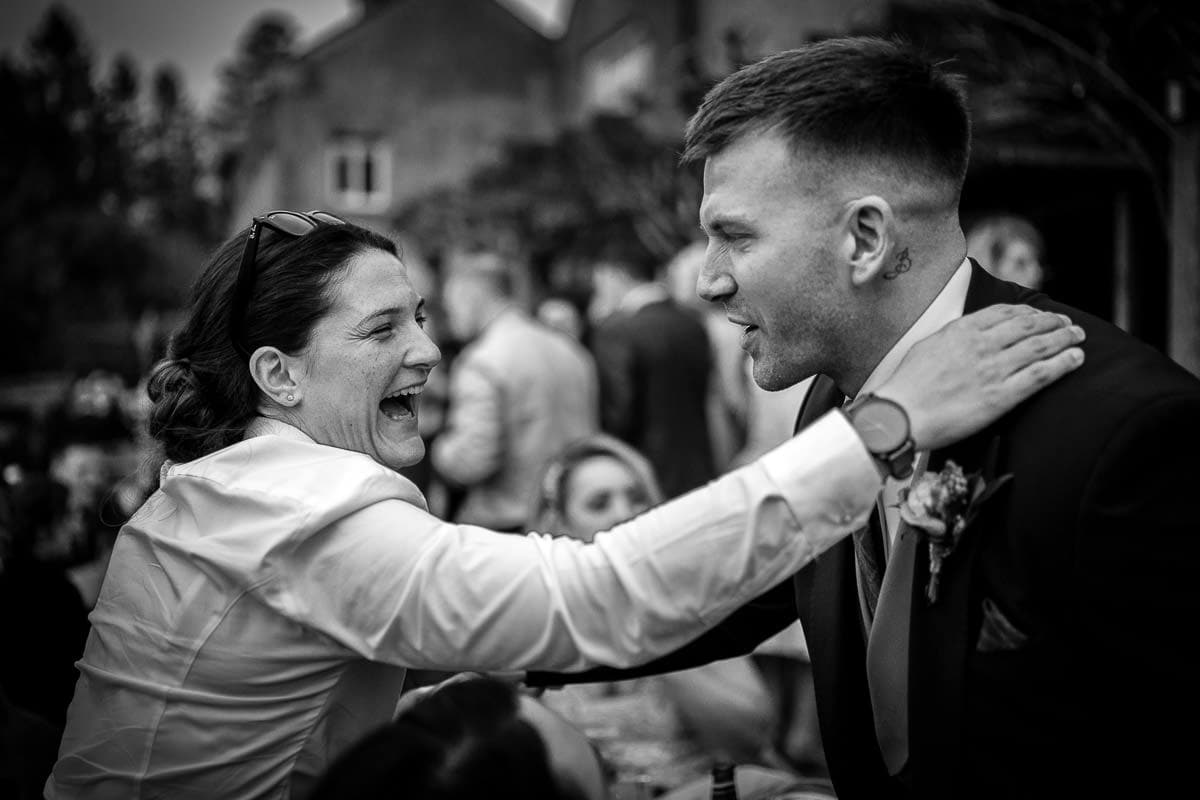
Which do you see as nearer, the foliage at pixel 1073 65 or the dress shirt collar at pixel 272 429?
the dress shirt collar at pixel 272 429

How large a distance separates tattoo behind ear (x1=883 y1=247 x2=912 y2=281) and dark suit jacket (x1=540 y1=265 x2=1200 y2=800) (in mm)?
295

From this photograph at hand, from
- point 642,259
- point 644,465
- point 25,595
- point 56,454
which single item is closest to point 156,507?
point 25,595

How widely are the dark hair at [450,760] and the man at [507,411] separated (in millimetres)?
4565

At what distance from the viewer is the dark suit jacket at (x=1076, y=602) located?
5.25 ft

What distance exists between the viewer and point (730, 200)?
2.08 metres

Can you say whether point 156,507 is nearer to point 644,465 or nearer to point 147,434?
point 147,434

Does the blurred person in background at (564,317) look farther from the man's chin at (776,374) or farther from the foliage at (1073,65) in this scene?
the man's chin at (776,374)

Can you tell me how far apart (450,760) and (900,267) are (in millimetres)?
1239

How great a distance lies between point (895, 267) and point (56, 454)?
6191 mm

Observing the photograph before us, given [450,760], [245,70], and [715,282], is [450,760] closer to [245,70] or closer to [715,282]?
[715,282]

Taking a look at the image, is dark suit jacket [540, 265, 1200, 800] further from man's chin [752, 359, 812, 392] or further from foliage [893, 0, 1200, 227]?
foliage [893, 0, 1200, 227]

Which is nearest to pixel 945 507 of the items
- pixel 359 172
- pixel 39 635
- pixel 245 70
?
pixel 39 635

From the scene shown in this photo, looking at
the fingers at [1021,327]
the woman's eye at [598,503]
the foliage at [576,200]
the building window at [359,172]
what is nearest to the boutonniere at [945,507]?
the fingers at [1021,327]

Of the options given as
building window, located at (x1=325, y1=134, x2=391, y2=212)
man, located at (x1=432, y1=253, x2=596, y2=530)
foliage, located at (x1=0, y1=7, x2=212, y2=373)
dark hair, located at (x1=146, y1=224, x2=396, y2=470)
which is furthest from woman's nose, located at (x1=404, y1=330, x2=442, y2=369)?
building window, located at (x1=325, y1=134, x2=391, y2=212)
